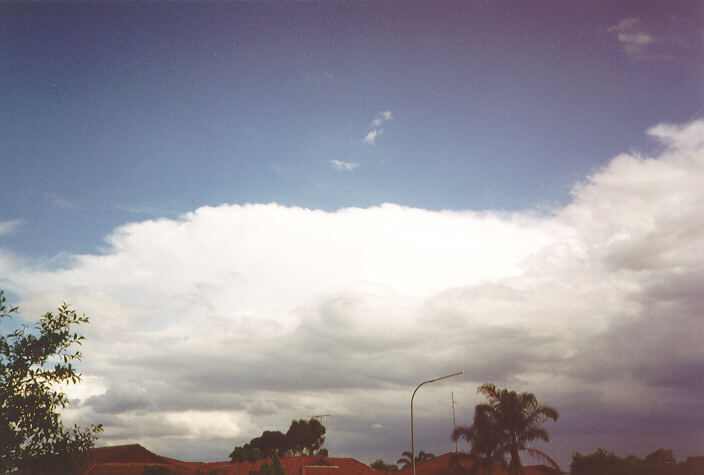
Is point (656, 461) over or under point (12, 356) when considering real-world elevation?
under

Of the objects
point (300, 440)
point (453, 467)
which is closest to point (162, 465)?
point (453, 467)

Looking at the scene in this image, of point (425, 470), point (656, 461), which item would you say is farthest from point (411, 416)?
point (656, 461)

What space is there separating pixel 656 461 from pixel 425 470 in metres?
33.4

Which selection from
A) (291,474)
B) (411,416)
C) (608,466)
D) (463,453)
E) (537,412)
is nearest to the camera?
(411,416)

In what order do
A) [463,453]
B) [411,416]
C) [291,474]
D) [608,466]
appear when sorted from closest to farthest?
[411,416], [463,453], [608,466], [291,474]

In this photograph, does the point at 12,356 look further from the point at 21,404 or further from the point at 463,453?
the point at 463,453

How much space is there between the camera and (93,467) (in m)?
61.1

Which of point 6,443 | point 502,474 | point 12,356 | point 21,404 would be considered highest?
point 12,356

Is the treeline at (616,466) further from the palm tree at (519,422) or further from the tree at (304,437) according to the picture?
the tree at (304,437)

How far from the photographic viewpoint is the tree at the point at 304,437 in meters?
119

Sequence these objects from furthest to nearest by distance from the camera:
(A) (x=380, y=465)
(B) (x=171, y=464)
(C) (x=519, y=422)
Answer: (A) (x=380, y=465)
(B) (x=171, y=464)
(C) (x=519, y=422)

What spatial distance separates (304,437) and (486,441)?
74861mm

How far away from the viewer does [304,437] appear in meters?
119

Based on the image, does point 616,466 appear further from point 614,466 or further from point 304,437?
point 304,437
